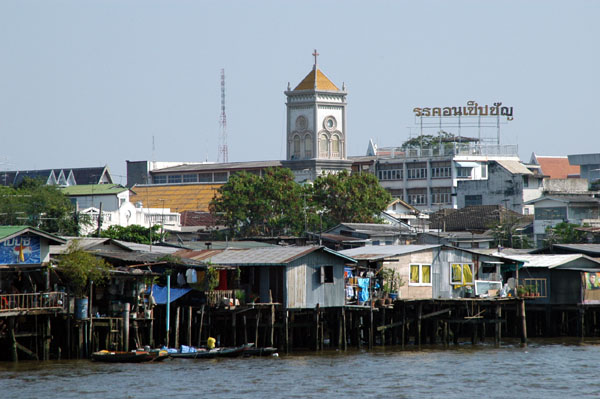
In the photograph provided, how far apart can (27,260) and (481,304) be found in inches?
848

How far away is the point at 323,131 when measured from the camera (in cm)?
13300

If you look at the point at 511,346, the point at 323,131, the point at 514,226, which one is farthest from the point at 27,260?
the point at 323,131

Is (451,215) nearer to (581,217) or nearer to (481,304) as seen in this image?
(581,217)

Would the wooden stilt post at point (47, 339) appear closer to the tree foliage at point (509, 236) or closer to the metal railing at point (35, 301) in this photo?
the metal railing at point (35, 301)

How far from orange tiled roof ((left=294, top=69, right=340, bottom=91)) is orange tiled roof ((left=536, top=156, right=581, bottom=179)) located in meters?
38.8

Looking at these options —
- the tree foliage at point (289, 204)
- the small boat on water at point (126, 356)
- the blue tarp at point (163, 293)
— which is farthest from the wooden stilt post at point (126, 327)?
the tree foliage at point (289, 204)

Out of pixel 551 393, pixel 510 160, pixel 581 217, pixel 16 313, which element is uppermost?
pixel 510 160

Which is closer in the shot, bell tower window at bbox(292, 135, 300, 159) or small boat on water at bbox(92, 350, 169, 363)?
small boat on water at bbox(92, 350, 169, 363)

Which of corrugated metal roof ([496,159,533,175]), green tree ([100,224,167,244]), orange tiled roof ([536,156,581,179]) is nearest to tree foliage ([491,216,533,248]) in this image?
corrugated metal roof ([496,159,533,175])

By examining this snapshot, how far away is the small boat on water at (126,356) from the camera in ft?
144

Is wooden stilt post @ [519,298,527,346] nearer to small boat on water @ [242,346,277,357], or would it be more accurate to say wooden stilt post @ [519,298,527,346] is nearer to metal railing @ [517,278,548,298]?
metal railing @ [517,278,548,298]

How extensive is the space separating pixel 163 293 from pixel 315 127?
84096 mm

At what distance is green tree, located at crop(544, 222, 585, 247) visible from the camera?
81438 millimetres

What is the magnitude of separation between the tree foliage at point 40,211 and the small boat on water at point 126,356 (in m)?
33.1
